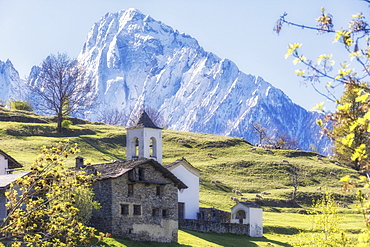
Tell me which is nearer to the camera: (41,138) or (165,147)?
(41,138)

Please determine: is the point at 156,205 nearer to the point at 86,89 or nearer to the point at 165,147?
the point at 165,147

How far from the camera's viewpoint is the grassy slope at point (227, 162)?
7019 centimetres

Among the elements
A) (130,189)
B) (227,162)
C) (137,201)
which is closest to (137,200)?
(137,201)

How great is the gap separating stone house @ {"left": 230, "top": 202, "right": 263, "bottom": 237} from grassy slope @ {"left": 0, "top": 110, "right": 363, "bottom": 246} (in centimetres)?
125

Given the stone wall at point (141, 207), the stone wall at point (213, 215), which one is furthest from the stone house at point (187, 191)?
the stone wall at point (141, 207)

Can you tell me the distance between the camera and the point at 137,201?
48469mm

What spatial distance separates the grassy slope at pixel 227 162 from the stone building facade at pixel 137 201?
7.84 m

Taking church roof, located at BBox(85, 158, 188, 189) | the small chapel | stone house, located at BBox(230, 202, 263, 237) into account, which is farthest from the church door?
church roof, located at BBox(85, 158, 188, 189)

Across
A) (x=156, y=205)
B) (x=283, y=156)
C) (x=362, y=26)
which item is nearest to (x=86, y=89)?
(x=283, y=156)

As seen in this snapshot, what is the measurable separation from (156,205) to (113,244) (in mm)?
8624

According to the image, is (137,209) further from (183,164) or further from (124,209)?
(183,164)

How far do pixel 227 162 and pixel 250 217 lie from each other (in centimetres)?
4000

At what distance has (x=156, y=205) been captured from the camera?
50.0 metres

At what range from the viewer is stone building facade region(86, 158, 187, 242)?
46.2 meters
